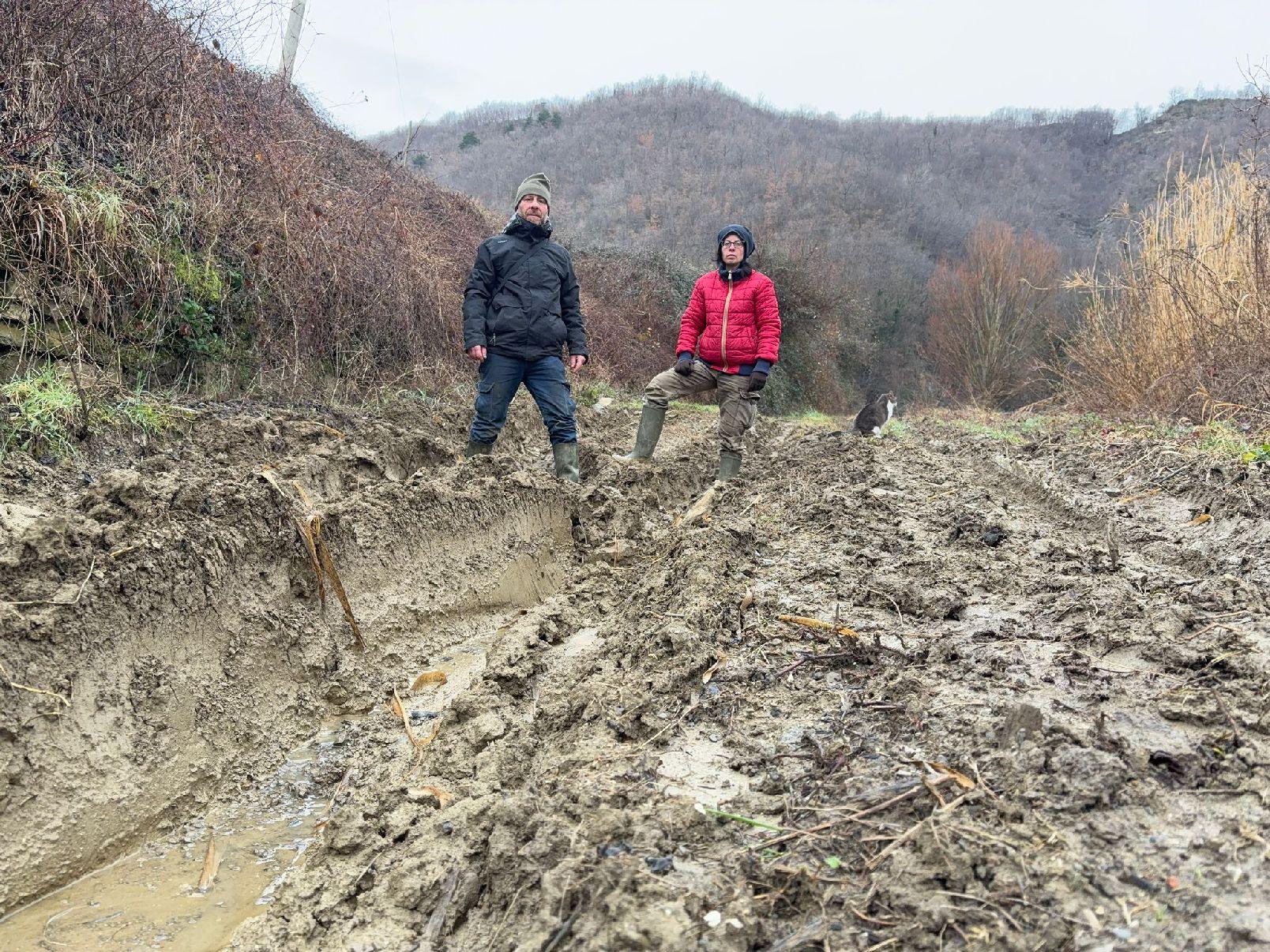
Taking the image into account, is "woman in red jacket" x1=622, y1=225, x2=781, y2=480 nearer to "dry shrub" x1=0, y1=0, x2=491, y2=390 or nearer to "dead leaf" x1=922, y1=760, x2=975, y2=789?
"dry shrub" x1=0, y1=0, x2=491, y2=390

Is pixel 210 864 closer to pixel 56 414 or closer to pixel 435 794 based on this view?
pixel 435 794

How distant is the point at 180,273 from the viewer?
5.92 meters

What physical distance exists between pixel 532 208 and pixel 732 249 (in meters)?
1.55

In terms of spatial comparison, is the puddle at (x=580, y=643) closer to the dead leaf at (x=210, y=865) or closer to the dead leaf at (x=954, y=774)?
the dead leaf at (x=210, y=865)

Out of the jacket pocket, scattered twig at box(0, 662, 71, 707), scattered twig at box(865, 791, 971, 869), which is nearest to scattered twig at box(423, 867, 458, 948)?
scattered twig at box(865, 791, 971, 869)

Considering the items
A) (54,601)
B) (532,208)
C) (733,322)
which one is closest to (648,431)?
(733,322)

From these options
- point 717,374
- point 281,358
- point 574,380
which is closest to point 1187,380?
point 717,374

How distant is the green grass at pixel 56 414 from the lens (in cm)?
384

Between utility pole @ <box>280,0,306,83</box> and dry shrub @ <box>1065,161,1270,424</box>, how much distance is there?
10570 mm

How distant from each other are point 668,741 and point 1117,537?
2991 mm

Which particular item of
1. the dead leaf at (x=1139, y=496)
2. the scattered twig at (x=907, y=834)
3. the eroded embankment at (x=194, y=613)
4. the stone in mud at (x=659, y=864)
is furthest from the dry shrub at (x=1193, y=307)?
the stone in mud at (x=659, y=864)

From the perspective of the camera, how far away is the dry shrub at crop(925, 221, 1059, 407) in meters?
26.1

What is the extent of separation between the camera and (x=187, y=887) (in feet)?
7.77

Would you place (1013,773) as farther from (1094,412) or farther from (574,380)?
(574,380)
